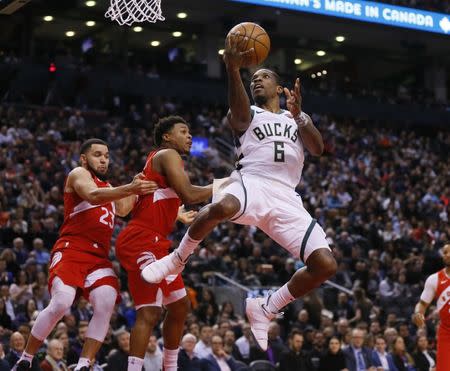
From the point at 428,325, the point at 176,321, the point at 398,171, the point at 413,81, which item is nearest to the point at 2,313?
the point at 176,321

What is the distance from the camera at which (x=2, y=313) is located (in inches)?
542

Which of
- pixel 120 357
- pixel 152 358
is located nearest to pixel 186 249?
pixel 120 357

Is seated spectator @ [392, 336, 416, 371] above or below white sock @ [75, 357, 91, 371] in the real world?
below

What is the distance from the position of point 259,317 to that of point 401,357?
333 inches

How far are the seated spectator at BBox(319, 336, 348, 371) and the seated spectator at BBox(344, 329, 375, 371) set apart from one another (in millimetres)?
329

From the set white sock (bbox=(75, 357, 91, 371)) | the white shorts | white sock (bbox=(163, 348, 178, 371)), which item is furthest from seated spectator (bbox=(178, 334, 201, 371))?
the white shorts

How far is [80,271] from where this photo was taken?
26.0 ft

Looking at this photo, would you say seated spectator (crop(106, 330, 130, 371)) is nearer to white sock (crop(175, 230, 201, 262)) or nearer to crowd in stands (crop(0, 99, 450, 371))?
crowd in stands (crop(0, 99, 450, 371))

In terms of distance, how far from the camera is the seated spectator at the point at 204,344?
1369 centimetres

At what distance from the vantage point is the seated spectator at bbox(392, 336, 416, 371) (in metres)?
15.4

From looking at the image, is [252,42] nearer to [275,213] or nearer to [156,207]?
[275,213]

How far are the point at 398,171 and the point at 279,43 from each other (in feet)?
30.0

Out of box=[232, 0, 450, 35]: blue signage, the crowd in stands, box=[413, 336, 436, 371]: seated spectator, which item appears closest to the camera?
the crowd in stands

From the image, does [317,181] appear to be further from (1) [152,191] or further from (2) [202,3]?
(1) [152,191]
